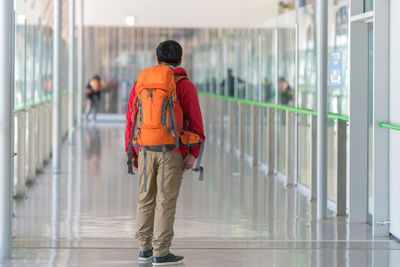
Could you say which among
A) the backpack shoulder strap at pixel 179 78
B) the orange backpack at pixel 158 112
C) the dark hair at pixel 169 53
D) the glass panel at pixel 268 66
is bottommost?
the orange backpack at pixel 158 112

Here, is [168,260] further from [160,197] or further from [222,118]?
[222,118]

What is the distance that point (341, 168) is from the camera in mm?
8688

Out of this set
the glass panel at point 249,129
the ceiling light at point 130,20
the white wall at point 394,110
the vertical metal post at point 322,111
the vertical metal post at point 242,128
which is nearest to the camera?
the white wall at point 394,110

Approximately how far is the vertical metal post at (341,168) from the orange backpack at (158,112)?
3257 millimetres

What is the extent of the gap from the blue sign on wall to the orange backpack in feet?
11.2

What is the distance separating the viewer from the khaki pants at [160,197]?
18.9 feet

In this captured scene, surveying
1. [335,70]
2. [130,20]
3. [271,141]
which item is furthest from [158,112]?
[130,20]

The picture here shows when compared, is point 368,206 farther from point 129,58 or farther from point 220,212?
point 129,58

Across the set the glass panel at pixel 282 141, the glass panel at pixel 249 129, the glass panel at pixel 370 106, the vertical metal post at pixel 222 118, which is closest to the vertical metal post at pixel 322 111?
the glass panel at pixel 370 106

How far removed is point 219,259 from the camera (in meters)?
6.26

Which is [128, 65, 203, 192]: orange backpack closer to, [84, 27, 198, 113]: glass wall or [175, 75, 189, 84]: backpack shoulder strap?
[175, 75, 189, 84]: backpack shoulder strap

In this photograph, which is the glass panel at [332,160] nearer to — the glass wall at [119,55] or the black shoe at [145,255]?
the black shoe at [145,255]

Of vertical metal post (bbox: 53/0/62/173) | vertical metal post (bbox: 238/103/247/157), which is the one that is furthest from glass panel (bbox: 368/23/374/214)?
vertical metal post (bbox: 238/103/247/157)

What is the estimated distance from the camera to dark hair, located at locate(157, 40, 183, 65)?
588 centimetres
